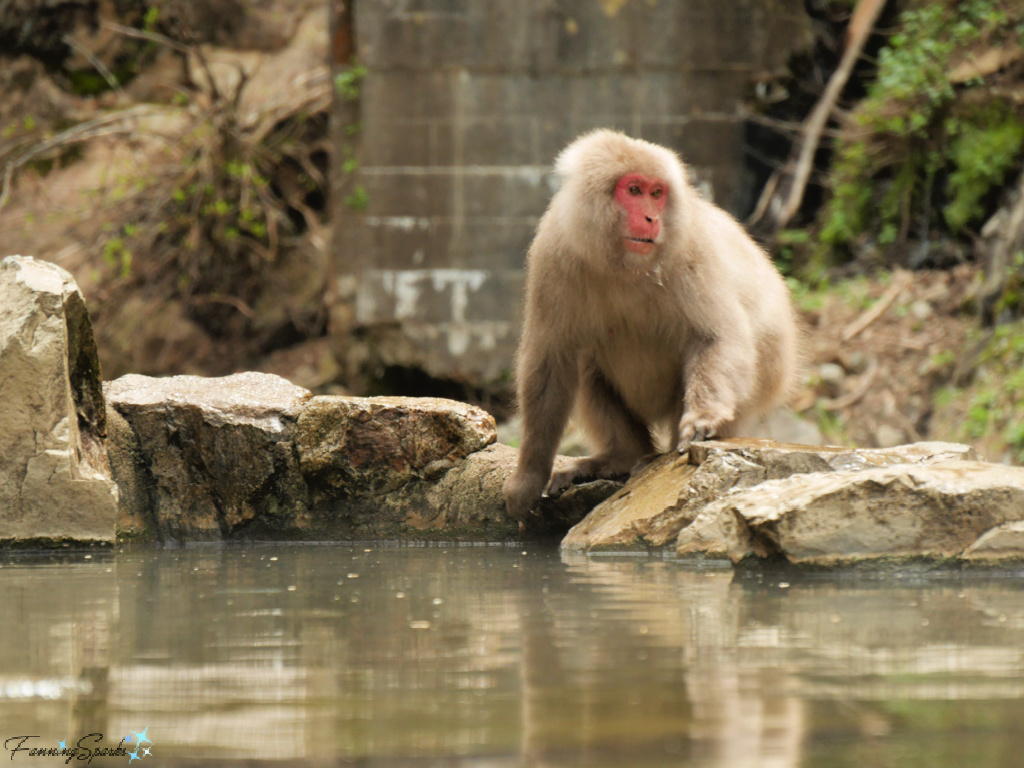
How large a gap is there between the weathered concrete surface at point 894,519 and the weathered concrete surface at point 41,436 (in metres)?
2.23

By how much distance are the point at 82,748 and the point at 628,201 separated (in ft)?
9.59

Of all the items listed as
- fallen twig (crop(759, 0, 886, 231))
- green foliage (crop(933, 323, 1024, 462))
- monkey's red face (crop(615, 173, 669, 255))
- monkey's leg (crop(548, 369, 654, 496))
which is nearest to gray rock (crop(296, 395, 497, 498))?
monkey's leg (crop(548, 369, 654, 496))

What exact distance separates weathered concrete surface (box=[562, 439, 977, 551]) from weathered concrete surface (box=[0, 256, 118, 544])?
169cm

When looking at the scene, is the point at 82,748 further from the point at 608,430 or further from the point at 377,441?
the point at 608,430

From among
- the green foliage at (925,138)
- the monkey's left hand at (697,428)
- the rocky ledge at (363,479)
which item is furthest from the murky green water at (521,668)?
the green foliage at (925,138)

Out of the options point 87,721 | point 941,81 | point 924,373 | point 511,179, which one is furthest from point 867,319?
point 87,721

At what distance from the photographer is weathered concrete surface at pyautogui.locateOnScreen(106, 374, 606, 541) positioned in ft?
15.2

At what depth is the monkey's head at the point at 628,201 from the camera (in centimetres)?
425

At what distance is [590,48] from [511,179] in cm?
112

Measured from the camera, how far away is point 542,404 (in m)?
4.64

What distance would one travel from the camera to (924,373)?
8555mm

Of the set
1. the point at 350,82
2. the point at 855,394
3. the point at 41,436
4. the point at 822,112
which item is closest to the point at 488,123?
the point at 350,82

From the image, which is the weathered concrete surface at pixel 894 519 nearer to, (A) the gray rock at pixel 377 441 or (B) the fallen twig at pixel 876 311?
(A) the gray rock at pixel 377 441

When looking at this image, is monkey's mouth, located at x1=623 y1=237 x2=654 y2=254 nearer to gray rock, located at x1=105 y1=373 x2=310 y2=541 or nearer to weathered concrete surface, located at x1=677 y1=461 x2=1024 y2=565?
weathered concrete surface, located at x1=677 y1=461 x2=1024 y2=565
